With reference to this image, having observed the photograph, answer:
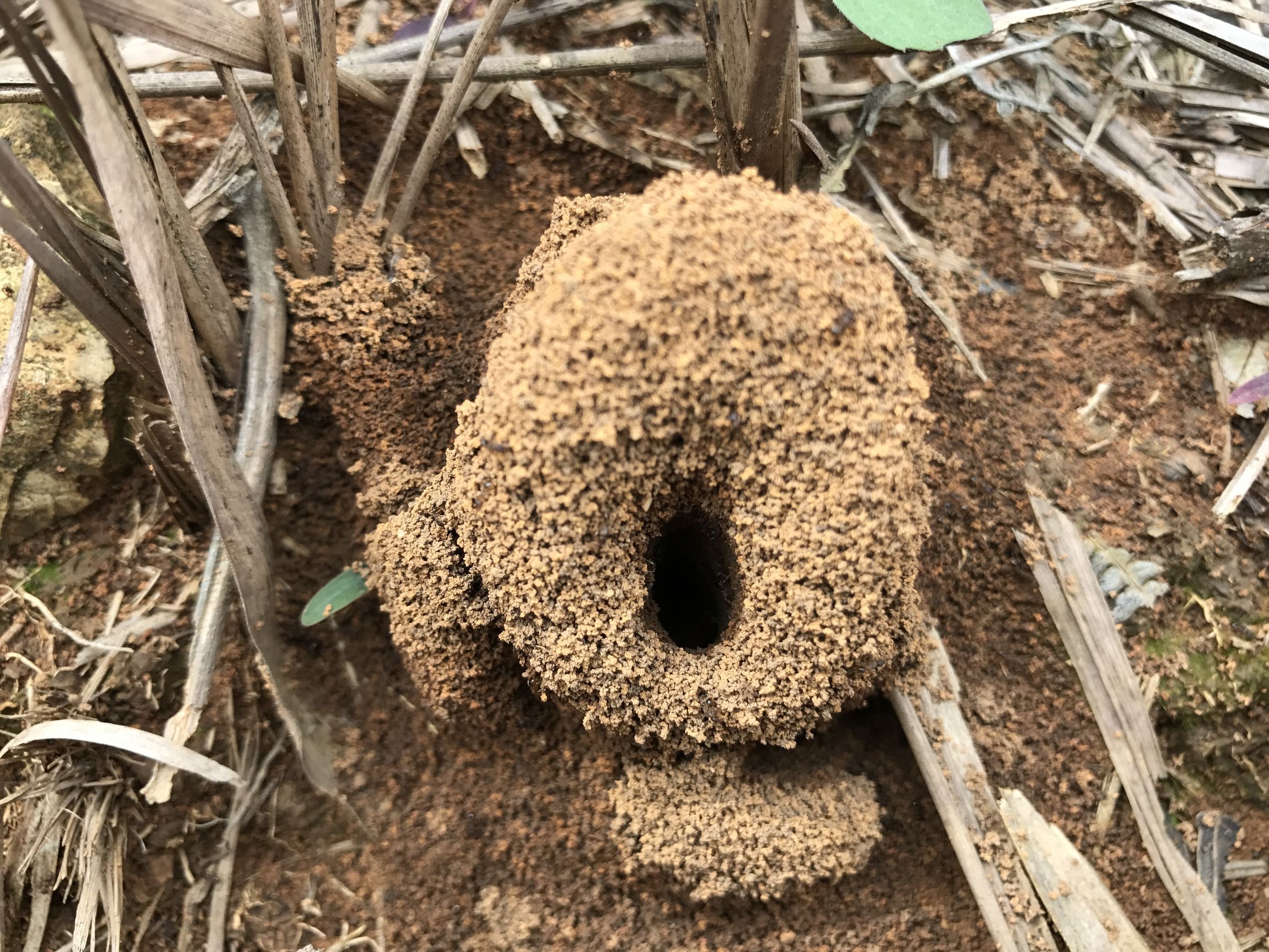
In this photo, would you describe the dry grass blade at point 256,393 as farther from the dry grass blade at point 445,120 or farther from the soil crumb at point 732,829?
the soil crumb at point 732,829

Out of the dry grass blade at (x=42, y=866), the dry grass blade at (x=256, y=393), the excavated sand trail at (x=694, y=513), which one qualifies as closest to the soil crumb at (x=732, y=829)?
the excavated sand trail at (x=694, y=513)

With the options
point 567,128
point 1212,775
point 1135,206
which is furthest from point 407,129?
point 1212,775

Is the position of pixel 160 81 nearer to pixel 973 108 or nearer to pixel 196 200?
pixel 196 200

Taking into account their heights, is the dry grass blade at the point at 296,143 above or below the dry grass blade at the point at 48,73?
below

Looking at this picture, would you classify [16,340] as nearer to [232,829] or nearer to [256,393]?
[256,393]

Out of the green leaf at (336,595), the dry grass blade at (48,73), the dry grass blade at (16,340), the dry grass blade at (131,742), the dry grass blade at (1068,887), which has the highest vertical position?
the dry grass blade at (48,73)

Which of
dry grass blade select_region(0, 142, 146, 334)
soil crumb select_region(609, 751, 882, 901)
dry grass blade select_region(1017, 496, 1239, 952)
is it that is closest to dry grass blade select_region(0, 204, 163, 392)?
dry grass blade select_region(0, 142, 146, 334)
